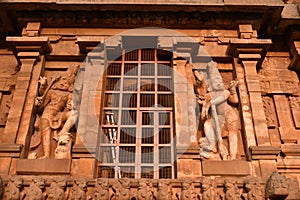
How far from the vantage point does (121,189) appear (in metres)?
8.23

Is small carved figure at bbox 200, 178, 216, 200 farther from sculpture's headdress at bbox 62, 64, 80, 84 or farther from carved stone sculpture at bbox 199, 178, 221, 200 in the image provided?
sculpture's headdress at bbox 62, 64, 80, 84

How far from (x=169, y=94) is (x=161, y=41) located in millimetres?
1635

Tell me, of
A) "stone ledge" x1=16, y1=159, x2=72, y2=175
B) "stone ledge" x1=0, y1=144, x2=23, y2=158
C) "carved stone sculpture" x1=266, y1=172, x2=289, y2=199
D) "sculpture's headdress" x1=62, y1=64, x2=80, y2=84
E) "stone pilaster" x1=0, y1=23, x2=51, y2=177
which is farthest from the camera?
"sculpture's headdress" x1=62, y1=64, x2=80, y2=84

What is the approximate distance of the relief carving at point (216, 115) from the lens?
31.0 ft

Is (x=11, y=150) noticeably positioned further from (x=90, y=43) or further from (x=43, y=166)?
(x=90, y=43)

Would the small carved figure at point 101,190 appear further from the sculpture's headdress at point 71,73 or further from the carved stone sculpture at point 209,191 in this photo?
the sculpture's headdress at point 71,73

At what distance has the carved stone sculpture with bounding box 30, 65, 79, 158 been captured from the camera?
31.1 feet

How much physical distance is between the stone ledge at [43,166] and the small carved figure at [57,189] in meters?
0.47

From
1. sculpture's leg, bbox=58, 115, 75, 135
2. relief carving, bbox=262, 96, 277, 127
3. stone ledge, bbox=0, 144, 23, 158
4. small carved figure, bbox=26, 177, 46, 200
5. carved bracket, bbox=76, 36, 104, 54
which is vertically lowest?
small carved figure, bbox=26, 177, 46, 200

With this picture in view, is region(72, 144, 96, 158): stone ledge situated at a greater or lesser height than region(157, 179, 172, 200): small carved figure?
greater

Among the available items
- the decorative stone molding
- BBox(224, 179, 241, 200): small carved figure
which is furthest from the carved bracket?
BBox(224, 179, 241, 200): small carved figure

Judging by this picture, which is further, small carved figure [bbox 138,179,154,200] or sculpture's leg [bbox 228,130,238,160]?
sculpture's leg [bbox 228,130,238,160]

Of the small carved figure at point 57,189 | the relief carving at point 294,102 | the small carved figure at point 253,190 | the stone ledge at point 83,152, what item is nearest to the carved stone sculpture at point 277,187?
the small carved figure at point 253,190

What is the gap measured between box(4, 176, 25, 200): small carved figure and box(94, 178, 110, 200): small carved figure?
155 cm
